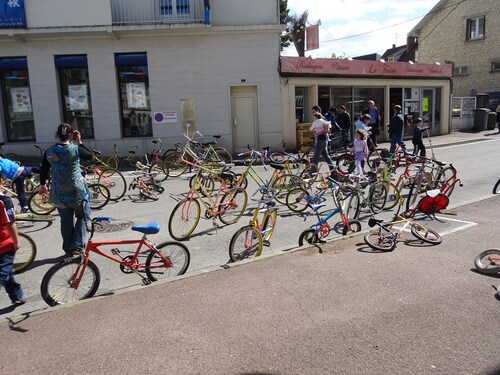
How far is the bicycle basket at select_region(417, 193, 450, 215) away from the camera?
7129mm

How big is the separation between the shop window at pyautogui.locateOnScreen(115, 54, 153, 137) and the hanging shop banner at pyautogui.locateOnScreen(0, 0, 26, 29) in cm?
337

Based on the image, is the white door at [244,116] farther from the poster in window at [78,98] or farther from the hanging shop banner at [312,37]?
the hanging shop banner at [312,37]

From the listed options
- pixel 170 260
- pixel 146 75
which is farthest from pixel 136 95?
pixel 170 260

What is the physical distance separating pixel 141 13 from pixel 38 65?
4.21 m

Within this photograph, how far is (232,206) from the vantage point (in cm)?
760

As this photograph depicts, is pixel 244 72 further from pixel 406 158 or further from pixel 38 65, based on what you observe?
pixel 406 158

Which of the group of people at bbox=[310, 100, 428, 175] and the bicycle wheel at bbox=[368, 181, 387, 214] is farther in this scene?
the group of people at bbox=[310, 100, 428, 175]

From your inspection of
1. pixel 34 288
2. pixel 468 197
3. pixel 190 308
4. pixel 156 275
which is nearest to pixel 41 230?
pixel 34 288

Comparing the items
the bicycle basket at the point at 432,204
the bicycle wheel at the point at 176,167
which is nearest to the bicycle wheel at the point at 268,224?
the bicycle basket at the point at 432,204

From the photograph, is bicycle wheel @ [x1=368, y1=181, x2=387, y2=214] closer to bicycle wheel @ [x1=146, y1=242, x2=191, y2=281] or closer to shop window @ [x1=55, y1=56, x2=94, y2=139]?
bicycle wheel @ [x1=146, y1=242, x2=191, y2=281]

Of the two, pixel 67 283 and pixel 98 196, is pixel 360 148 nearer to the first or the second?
pixel 98 196

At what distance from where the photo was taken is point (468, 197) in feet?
30.0

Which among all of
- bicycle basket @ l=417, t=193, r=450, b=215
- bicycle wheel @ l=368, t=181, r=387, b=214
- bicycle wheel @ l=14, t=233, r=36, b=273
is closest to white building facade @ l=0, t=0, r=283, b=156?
bicycle wheel @ l=368, t=181, r=387, b=214

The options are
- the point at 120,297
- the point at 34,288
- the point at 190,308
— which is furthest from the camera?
the point at 34,288
